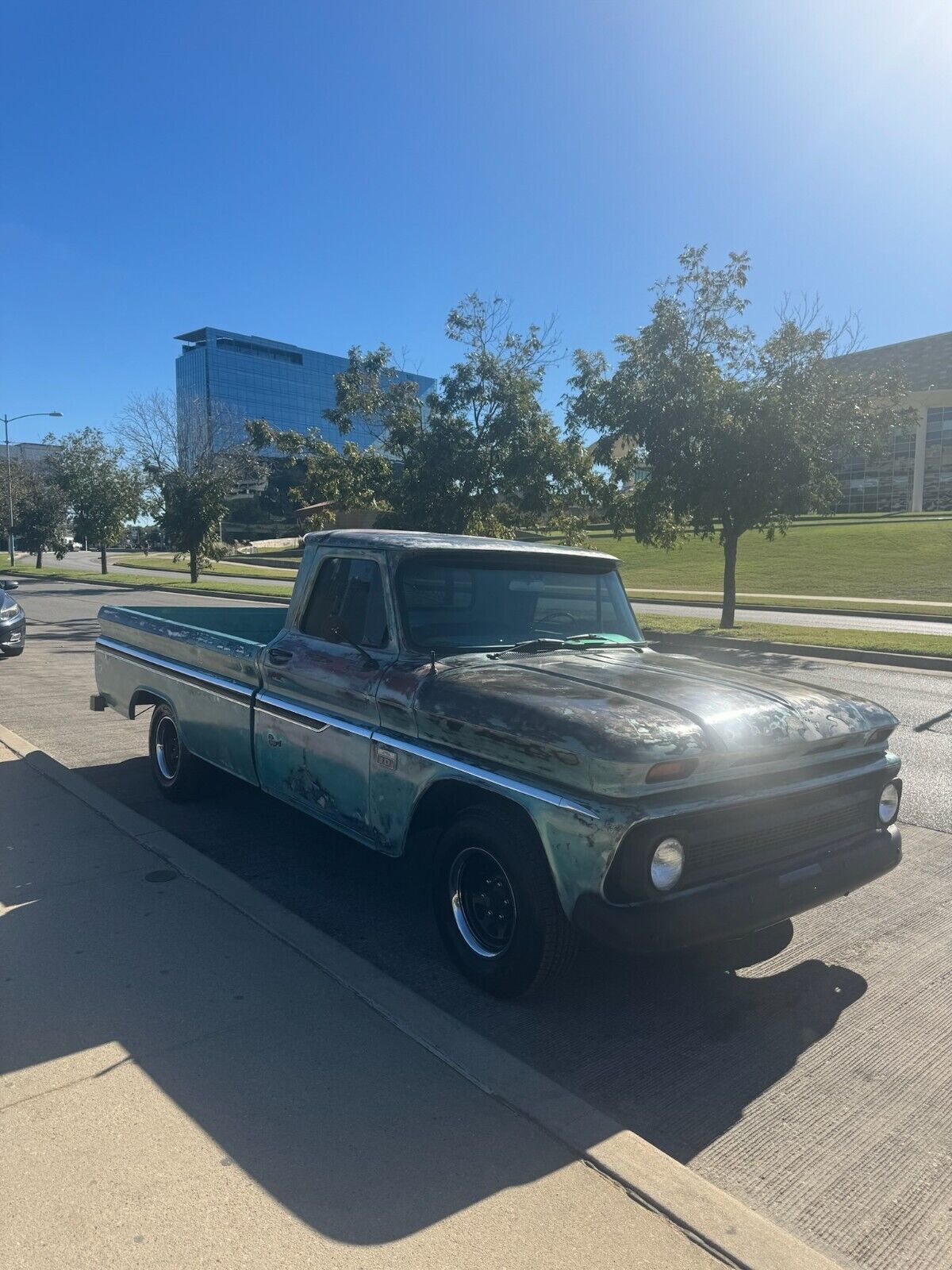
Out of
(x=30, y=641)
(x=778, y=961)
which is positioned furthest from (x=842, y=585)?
(x=778, y=961)

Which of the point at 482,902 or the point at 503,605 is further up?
the point at 503,605

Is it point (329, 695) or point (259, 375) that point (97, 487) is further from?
point (259, 375)

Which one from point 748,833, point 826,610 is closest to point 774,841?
point 748,833

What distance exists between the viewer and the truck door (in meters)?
4.26

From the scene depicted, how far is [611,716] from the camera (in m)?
3.32

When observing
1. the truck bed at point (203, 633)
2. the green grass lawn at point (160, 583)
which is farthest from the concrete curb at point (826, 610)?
the truck bed at point (203, 633)

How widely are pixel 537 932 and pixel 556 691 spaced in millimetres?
901

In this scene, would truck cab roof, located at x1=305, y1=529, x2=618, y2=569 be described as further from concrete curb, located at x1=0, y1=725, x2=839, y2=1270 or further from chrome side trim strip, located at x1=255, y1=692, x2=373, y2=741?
concrete curb, located at x1=0, y1=725, x2=839, y2=1270

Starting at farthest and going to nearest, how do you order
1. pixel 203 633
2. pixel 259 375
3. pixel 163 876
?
pixel 259 375 < pixel 203 633 < pixel 163 876

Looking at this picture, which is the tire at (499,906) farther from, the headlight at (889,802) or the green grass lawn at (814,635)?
the green grass lawn at (814,635)

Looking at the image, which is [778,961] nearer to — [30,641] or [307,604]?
[307,604]

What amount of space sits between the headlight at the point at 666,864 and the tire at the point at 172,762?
3766 mm

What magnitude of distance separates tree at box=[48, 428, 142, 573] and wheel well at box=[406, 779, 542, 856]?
1459 inches

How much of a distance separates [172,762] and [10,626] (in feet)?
29.3
